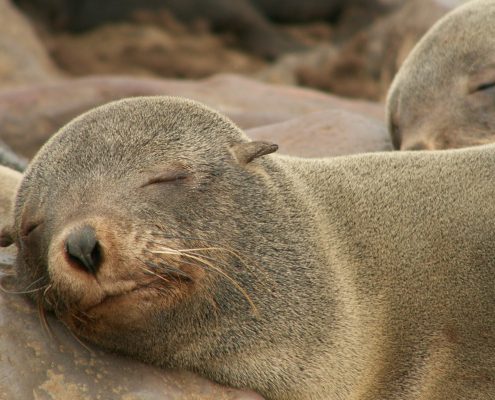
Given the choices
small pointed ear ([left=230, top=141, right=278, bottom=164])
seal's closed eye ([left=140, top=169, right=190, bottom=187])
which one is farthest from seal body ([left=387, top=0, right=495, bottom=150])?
seal's closed eye ([left=140, top=169, right=190, bottom=187])

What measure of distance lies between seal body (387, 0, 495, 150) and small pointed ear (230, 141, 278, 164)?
2163 mm

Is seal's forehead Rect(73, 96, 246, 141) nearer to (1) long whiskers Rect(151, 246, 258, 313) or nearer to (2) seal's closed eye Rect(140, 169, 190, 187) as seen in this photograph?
(2) seal's closed eye Rect(140, 169, 190, 187)

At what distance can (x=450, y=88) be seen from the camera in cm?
656

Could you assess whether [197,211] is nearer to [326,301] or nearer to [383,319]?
[326,301]

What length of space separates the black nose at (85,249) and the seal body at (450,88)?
3132 millimetres

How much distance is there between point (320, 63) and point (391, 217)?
34.8 ft

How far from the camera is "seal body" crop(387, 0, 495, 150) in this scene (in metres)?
6.32

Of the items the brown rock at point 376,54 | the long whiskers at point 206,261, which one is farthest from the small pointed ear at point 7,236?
the brown rock at point 376,54

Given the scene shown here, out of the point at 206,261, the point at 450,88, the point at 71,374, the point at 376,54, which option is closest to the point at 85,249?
the point at 206,261

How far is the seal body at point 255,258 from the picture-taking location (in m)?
3.80

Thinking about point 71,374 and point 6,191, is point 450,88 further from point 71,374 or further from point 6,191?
point 71,374

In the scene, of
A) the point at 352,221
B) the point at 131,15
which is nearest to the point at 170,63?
the point at 131,15

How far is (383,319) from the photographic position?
433 cm

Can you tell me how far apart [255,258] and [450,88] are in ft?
9.77
